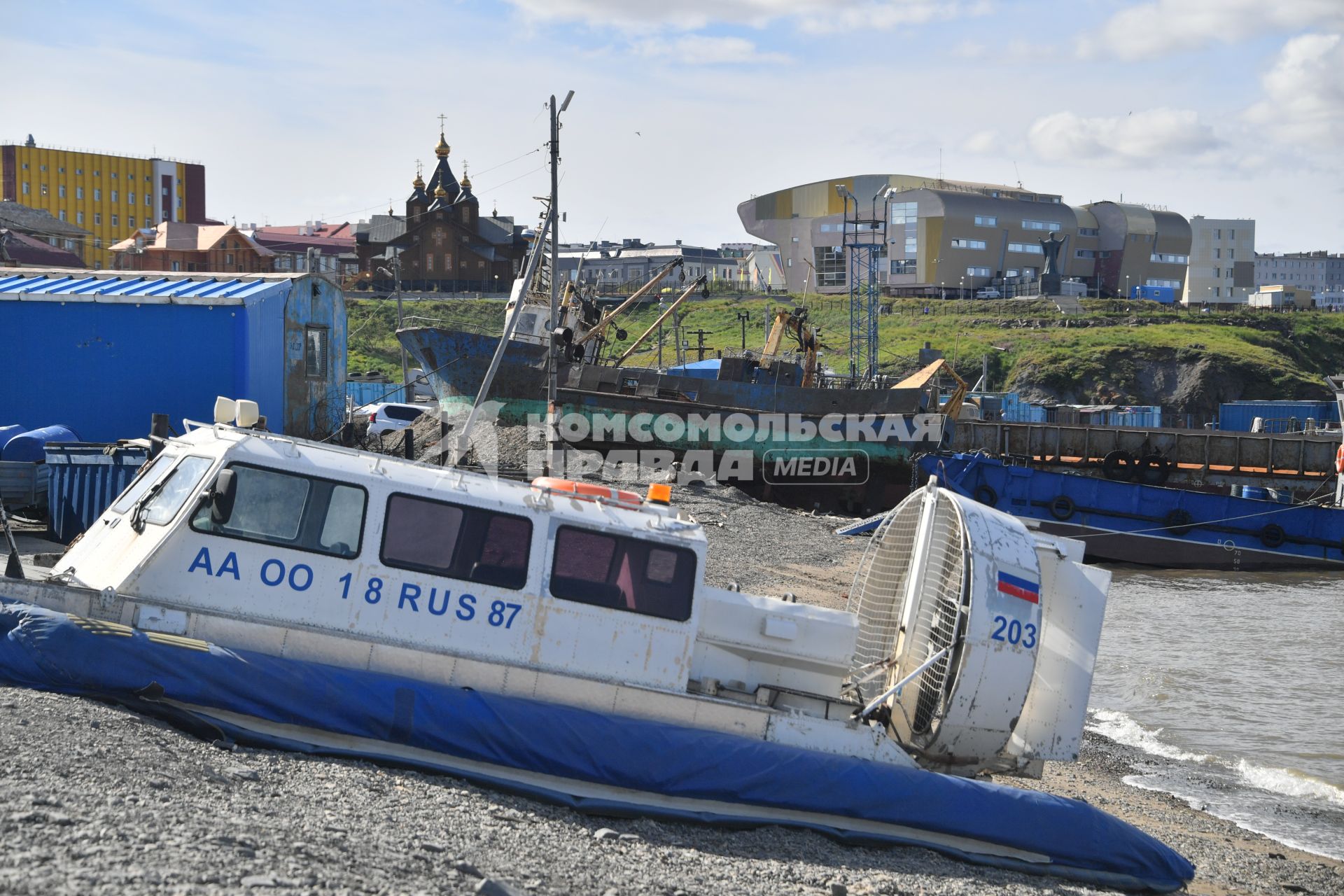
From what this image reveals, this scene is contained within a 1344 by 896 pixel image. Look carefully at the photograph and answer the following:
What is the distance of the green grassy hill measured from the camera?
53219 millimetres

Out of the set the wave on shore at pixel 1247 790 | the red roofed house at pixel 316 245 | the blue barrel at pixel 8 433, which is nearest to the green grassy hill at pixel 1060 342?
the red roofed house at pixel 316 245

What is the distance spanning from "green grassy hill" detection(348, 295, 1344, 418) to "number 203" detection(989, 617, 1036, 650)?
3924cm

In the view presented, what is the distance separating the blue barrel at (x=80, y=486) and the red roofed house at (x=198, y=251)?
52005 millimetres

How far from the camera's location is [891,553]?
29.9 feet

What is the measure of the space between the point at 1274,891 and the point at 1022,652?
266 centimetres

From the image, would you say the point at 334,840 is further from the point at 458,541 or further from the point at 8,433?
the point at 8,433

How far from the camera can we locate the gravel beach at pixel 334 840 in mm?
4926

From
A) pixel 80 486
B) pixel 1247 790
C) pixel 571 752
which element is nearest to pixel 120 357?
pixel 80 486

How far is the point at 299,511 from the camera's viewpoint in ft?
25.0

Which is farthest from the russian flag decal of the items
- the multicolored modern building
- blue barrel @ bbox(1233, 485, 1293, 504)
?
the multicolored modern building

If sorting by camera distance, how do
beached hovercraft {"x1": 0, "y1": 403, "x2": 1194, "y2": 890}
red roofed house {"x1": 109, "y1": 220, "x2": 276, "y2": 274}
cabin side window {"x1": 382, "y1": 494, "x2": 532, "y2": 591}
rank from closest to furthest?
beached hovercraft {"x1": 0, "y1": 403, "x2": 1194, "y2": 890} < cabin side window {"x1": 382, "y1": 494, "x2": 532, "y2": 591} < red roofed house {"x1": 109, "y1": 220, "x2": 276, "y2": 274}

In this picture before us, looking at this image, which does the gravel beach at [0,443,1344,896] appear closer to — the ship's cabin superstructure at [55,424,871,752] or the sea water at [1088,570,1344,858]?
the ship's cabin superstructure at [55,424,871,752]

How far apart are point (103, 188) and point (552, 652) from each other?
308 ft

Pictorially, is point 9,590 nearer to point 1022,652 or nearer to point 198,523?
point 198,523
